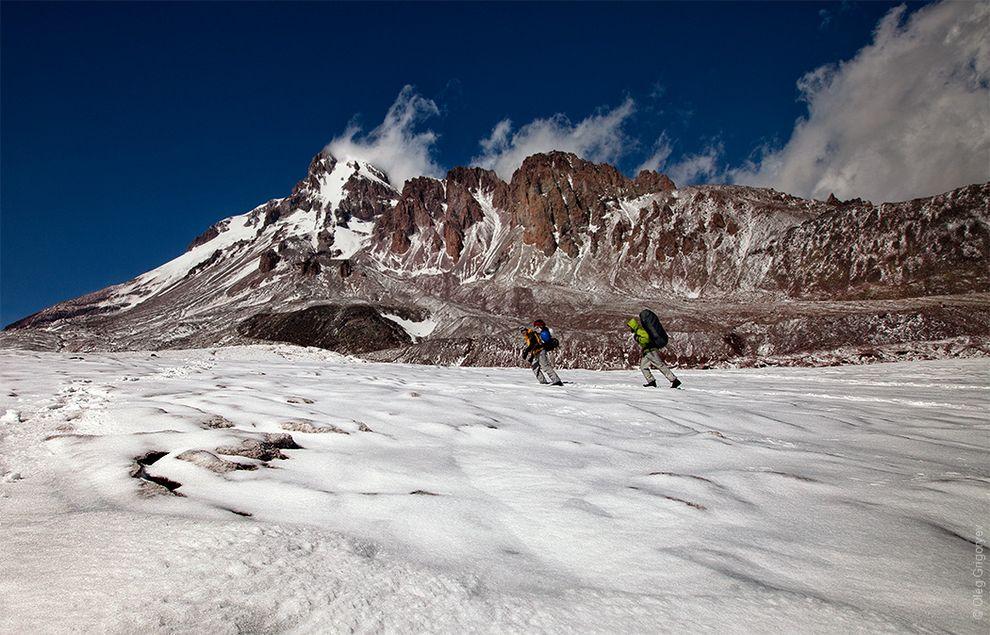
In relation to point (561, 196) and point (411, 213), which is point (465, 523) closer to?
point (561, 196)

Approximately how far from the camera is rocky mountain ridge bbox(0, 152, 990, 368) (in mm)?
49938

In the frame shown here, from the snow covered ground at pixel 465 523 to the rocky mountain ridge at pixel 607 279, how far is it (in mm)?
32931

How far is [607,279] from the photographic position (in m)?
130

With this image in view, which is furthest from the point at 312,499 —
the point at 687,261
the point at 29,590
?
the point at 687,261

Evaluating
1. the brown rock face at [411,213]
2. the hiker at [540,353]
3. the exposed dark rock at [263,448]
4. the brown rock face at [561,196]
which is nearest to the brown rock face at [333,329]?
the brown rock face at [561,196]

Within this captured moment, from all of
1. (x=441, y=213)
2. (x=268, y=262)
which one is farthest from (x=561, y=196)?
(x=268, y=262)

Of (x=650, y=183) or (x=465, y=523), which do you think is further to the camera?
(x=650, y=183)

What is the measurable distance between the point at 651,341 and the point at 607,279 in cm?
11970

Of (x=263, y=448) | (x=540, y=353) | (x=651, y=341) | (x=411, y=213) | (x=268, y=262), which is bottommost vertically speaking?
(x=263, y=448)

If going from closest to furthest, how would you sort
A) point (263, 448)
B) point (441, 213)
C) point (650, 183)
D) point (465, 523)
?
point (465, 523) < point (263, 448) < point (650, 183) < point (441, 213)

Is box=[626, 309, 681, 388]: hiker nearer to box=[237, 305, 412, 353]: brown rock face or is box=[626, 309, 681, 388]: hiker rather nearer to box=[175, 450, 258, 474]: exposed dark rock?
box=[175, 450, 258, 474]: exposed dark rock

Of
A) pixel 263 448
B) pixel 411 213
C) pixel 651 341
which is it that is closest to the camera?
pixel 263 448

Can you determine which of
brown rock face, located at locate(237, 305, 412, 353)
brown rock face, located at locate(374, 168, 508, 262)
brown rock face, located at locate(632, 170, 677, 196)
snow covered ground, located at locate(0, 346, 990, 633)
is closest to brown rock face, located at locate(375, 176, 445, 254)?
brown rock face, located at locate(374, 168, 508, 262)

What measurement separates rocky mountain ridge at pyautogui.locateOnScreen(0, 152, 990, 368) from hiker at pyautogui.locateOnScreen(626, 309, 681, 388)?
2482 cm
